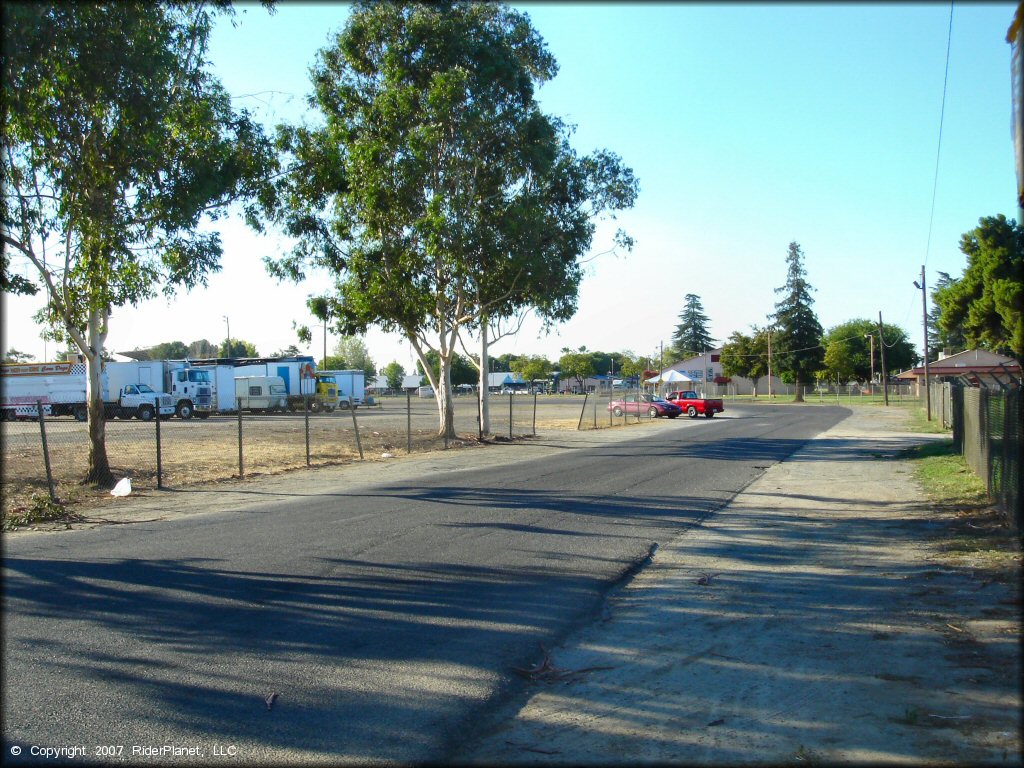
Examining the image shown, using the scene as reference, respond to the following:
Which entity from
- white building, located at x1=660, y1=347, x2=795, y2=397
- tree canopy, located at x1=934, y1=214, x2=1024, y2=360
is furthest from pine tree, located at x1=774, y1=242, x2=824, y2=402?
tree canopy, located at x1=934, y1=214, x2=1024, y2=360

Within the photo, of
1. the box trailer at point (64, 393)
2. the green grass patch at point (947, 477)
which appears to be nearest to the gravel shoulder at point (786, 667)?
the green grass patch at point (947, 477)

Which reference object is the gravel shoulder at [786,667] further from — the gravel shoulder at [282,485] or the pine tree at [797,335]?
the pine tree at [797,335]

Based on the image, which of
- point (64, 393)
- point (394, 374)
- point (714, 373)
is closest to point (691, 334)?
point (714, 373)

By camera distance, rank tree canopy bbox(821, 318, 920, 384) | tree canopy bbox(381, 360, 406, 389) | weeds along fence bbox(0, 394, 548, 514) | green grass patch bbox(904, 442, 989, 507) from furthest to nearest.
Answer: tree canopy bbox(381, 360, 406, 389)
tree canopy bbox(821, 318, 920, 384)
weeds along fence bbox(0, 394, 548, 514)
green grass patch bbox(904, 442, 989, 507)

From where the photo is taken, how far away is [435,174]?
25078 millimetres

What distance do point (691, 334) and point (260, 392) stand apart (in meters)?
92.7

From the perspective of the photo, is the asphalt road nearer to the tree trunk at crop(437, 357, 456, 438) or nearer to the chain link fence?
the chain link fence

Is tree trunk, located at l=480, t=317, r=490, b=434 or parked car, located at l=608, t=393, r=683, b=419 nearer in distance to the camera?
tree trunk, located at l=480, t=317, r=490, b=434

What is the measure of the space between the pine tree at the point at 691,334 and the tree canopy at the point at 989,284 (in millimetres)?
100687

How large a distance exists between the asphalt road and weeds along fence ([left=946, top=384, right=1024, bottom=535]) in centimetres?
392

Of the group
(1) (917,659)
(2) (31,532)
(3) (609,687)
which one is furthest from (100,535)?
(1) (917,659)

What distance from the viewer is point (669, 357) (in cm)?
13325

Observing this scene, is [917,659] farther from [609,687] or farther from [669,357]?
[669,357]

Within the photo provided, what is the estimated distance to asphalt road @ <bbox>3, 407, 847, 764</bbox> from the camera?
4.49 m
